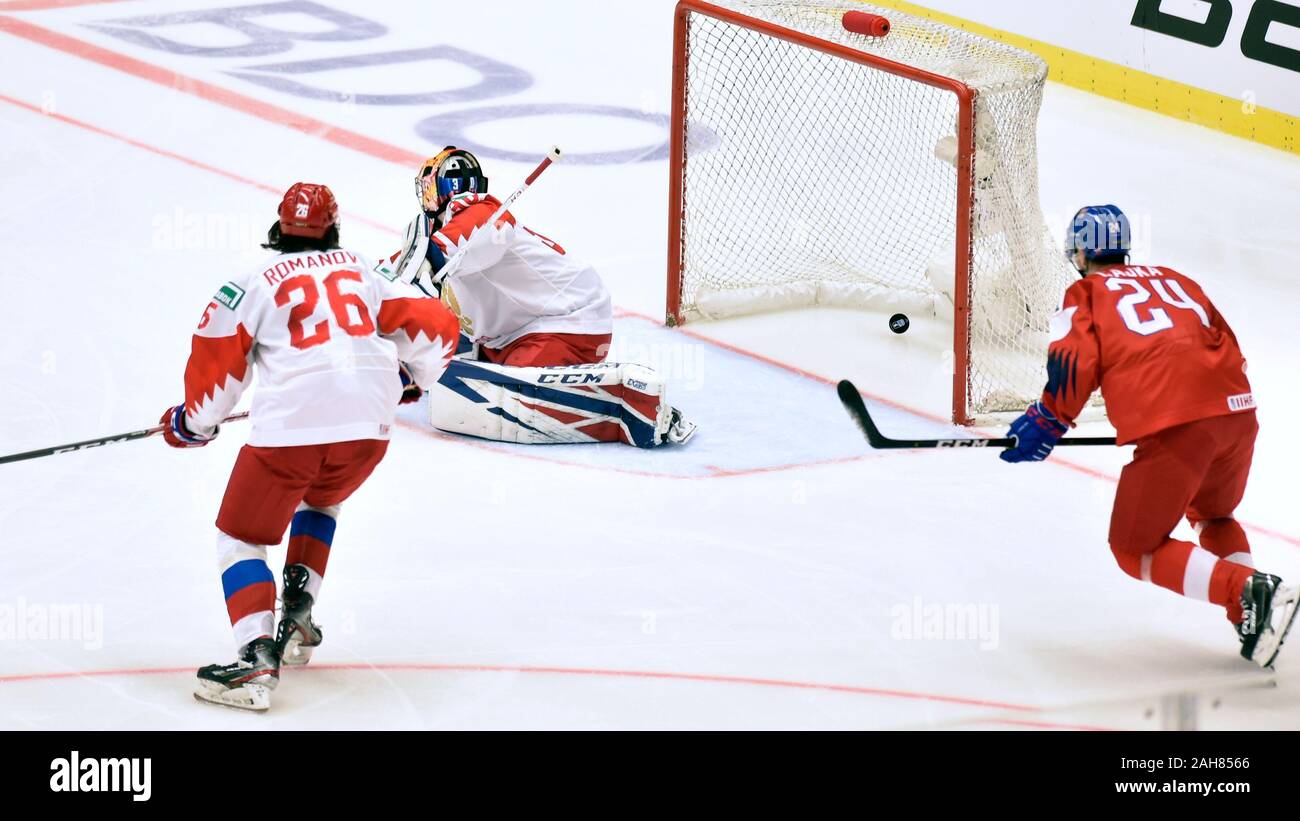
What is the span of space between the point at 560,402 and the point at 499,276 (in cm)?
50

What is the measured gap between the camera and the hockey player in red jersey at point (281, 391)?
14.2 feet

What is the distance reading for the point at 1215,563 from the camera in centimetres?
452

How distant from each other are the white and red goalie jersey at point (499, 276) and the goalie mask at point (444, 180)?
0.03 m

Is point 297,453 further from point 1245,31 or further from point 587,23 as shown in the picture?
point 587,23

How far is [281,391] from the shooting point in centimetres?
431

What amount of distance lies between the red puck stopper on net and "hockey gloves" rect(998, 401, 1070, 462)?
2.46 m

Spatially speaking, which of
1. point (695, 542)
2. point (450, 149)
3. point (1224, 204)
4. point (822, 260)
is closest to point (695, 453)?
point (695, 542)

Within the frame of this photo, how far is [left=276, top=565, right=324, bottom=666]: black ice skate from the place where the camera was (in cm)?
451

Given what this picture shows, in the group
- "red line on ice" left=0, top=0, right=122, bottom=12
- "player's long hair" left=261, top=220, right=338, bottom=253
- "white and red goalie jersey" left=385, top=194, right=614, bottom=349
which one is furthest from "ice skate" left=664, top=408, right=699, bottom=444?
"red line on ice" left=0, top=0, right=122, bottom=12

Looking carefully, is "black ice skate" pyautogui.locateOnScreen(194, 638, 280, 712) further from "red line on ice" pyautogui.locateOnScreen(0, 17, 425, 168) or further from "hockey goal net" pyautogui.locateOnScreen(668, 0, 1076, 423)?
"red line on ice" pyautogui.locateOnScreen(0, 17, 425, 168)

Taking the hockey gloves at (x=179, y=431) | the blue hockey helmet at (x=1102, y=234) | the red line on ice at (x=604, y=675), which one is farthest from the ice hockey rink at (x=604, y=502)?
the blue hockey helmet at (x=1102, y=234)

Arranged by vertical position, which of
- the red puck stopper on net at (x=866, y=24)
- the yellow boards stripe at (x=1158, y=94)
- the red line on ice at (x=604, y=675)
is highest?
the red puck stopper on net at (x=866, y=24)

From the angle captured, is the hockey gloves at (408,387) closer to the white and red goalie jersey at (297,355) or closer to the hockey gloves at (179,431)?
the white and red goalie jersey at (297,355)

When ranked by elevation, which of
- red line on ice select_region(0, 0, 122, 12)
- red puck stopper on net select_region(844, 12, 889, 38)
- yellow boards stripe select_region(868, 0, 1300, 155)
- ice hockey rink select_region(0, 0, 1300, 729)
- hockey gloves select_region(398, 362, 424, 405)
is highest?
red puck stopper on net select_region(844, 12, 889, 38)
